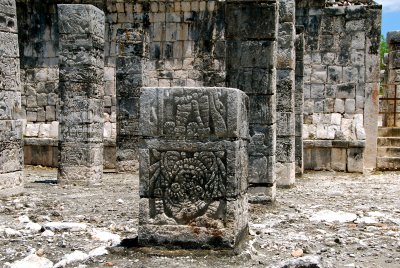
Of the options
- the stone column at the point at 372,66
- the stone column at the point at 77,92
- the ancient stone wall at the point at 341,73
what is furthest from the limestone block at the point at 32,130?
the stone column at the point at 372,66

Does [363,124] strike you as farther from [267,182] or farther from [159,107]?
[159,107]

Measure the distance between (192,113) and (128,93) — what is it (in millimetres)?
8023

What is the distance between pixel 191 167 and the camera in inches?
224

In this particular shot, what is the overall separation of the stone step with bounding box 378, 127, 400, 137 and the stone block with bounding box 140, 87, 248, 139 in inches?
426

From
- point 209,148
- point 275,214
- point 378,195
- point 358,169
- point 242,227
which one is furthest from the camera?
point 358,169

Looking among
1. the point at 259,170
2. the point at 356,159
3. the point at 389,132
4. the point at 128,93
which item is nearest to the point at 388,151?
the point at 389,132

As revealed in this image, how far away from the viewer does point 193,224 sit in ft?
18.7

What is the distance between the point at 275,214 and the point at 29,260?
370 centimetres

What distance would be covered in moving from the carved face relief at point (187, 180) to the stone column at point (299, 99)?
7079mm

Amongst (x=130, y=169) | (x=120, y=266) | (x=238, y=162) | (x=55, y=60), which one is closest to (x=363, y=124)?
(x=130, y=169)

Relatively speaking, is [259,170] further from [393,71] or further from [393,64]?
[393,71]

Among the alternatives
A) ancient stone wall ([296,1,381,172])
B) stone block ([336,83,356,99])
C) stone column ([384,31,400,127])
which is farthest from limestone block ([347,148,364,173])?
stone column ([384,31,400,127])

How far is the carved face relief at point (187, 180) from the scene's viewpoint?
5.66 m

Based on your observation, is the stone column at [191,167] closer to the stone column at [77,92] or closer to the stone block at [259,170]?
the stone block at [259,170]
